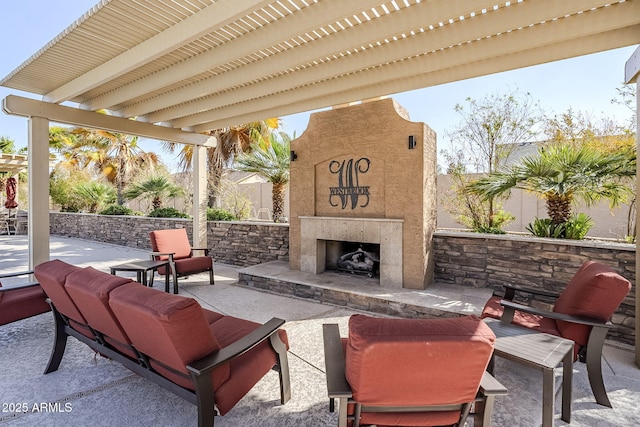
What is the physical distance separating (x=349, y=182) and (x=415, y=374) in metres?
4.63

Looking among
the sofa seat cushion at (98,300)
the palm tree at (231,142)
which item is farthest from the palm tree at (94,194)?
the sofa seat cushion at (98,300)

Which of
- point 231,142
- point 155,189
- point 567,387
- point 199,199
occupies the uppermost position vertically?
point 231,142

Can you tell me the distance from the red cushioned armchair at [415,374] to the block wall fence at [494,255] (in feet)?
10.2

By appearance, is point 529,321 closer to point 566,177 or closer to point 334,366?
point 334,366

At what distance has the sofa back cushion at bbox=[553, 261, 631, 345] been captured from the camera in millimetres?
A: 2783

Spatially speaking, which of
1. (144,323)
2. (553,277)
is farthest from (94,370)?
(553,277)

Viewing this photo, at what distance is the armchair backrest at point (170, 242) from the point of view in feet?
21.1

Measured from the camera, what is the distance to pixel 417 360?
5.28ft

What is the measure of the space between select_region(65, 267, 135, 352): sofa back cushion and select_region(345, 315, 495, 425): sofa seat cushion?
1.76 m

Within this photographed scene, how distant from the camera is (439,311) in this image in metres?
4.40

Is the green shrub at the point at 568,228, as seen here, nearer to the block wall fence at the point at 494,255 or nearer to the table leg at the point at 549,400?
the block wall fence at the point at 494,255

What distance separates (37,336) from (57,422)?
2221mm

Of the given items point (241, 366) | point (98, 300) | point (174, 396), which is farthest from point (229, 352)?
point (174, 396)

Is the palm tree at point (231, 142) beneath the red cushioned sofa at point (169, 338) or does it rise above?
above
